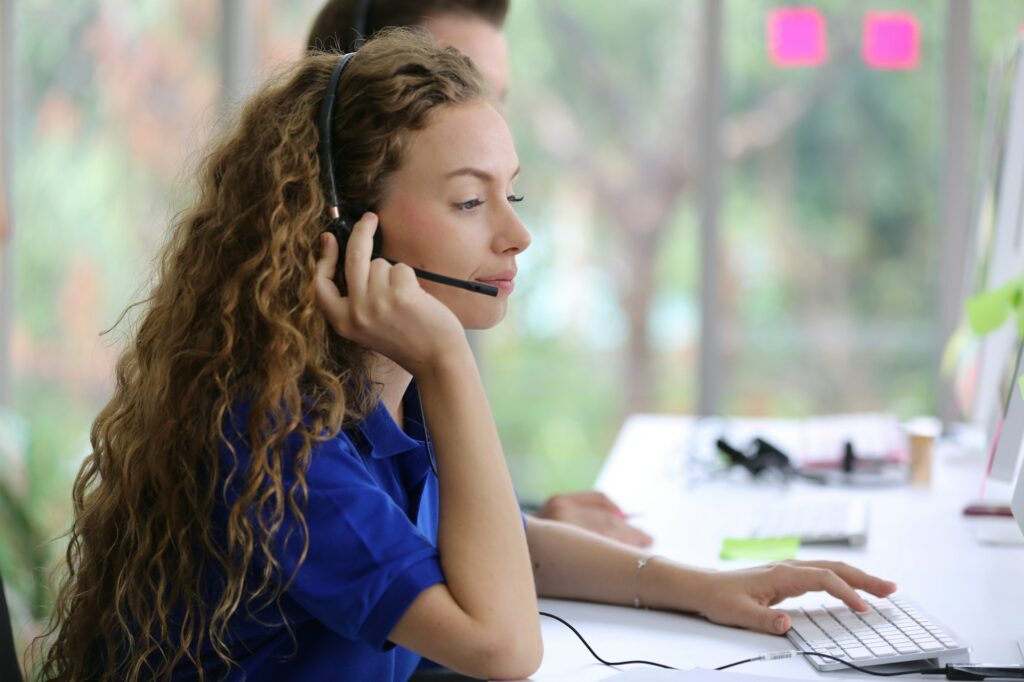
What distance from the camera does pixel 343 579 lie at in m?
0.97

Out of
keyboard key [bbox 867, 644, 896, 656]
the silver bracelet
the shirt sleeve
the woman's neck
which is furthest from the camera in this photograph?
the silver bracelet

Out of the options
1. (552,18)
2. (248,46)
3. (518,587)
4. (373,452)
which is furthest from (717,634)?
(248,46)

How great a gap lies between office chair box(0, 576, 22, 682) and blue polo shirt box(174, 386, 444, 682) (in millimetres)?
192

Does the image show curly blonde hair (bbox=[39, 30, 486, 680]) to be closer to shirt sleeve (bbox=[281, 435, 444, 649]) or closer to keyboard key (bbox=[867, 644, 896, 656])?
shirt sleeve (bbox=[281, 435, 444, 649])

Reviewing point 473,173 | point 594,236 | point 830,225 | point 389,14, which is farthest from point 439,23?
point 830,225

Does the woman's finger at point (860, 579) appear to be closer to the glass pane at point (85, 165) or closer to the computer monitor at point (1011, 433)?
the computer monitor at point (1011, 433)

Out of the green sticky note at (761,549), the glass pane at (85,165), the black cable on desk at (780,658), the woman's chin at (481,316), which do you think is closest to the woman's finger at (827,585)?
the black cable on desk at (780,658)

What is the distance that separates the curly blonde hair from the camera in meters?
1.00

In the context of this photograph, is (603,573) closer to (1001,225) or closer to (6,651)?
(6,651)

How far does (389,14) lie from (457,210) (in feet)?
2.40

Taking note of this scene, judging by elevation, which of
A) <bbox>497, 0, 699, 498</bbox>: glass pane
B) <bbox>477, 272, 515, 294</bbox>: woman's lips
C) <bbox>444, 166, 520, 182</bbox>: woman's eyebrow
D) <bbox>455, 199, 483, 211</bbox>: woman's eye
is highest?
<bbox>444, 166, 520, 182</bbox>: woman's eyebrow

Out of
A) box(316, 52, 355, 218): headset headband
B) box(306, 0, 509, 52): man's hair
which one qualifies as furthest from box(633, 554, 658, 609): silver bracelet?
box(306, 0, 509, 52): man's hair

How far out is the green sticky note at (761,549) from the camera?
1.49m

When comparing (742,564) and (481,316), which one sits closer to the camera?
(481,316)
